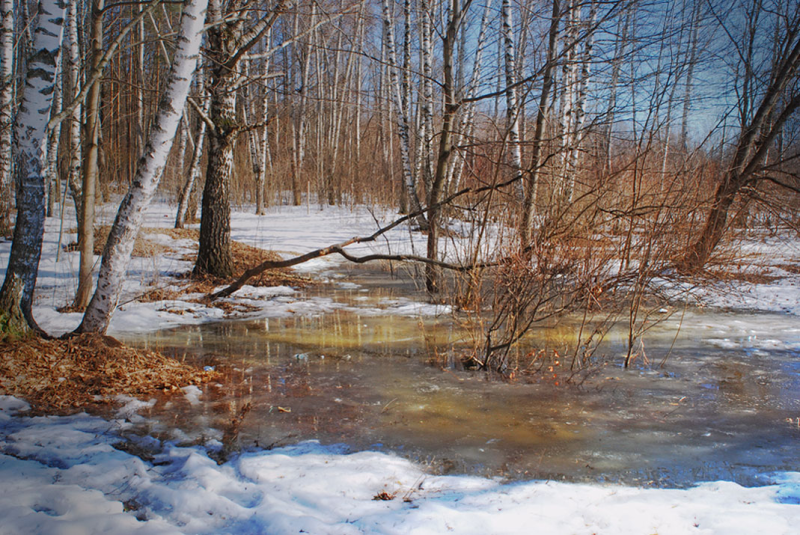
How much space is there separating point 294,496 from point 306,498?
0.21ft

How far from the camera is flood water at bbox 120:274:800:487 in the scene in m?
3.37

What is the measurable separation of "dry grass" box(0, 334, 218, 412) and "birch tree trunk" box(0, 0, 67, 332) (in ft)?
1.04

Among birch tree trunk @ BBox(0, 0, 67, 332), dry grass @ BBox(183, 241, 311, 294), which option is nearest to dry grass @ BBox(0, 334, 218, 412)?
birch tree trunk @ BBox(0, 0, 67, 332)

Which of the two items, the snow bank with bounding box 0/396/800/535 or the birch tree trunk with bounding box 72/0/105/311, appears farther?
the birch tree trunk with bounding box 72/0/105/311

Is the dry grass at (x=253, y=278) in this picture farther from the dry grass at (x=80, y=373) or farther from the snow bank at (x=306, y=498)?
the snow bank at (x=306, y=498)

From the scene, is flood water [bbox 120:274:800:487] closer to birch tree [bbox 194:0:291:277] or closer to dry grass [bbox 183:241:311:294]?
dry grass [bbox 183:241:311:294]

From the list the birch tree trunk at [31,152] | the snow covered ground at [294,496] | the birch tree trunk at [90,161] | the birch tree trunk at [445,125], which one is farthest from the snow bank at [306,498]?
the birch tree trunk at [445,125]

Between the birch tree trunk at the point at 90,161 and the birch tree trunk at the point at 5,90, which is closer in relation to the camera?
the birch tree trunk at the point at 90,161

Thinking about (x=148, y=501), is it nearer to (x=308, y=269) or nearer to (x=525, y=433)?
(x=525, y=433)

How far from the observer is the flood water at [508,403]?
3.37 meters

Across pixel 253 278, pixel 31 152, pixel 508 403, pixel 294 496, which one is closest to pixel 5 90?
pixel 253 278

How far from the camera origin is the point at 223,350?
5.47m

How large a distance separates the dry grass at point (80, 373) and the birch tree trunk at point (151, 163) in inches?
10.7

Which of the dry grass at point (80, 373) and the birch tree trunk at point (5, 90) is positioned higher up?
the birch tree trunk at point (5, 90)
